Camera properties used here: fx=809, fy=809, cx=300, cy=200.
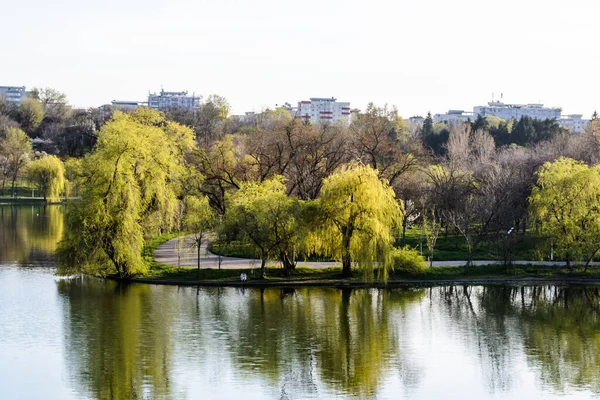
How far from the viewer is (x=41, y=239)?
55469 mm

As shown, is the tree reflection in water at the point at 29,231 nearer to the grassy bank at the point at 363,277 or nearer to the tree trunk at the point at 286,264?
the grassy bank at the point at 363,277

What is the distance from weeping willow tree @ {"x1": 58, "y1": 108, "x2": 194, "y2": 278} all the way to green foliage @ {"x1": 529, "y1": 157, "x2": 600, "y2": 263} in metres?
20.5

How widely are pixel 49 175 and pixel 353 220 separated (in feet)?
183

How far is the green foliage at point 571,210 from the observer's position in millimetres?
41656

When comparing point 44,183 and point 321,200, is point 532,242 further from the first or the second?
point 44,183

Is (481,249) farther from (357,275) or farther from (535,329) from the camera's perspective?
(535,329)

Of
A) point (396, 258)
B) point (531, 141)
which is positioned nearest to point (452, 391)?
point (396, 258)

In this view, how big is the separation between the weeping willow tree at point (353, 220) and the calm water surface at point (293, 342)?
2452 millimetres

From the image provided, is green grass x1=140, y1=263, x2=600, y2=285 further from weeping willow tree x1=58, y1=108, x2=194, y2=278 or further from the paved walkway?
weeping willow tree x1=58, y1=108, x2=194, y2=278

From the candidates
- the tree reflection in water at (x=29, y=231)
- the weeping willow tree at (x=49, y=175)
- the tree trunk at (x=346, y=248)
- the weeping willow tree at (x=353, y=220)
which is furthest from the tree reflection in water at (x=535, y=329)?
the weeping willow tree at (x=49, y=175)

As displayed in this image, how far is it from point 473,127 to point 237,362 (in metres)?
74.7

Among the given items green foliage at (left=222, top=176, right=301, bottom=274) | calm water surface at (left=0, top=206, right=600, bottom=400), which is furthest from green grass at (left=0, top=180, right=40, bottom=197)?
green foliage at (left=222, top=176, right=301, bottom=274)

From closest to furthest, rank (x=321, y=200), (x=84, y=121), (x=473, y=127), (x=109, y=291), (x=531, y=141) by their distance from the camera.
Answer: (x=109, y=291), (x=321, y=200), (x=531, y=141), (x=473, y=127), (x=84, y=121)

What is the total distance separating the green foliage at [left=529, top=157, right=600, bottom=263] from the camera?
41.7m
